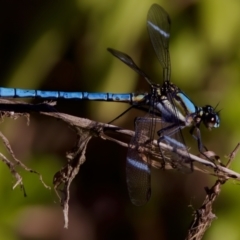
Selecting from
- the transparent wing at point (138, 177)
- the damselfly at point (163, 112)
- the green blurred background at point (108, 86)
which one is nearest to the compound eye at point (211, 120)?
the damselfly at point (163, 112)

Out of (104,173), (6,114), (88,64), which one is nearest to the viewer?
(6,114)

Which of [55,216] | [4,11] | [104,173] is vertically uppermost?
[4,11]

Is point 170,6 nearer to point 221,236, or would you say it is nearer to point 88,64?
point 88,64

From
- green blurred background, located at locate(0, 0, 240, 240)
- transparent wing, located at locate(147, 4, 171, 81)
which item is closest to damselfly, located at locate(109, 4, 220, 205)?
transparent wing, located at locate(147, 4, 171, 81)

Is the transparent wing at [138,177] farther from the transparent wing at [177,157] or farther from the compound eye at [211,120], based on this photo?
the compound eye at [211,120]

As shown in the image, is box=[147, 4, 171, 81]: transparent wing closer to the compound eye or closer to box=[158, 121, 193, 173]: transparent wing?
the compound eye

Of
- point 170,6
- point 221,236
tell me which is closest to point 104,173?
point 221,236
